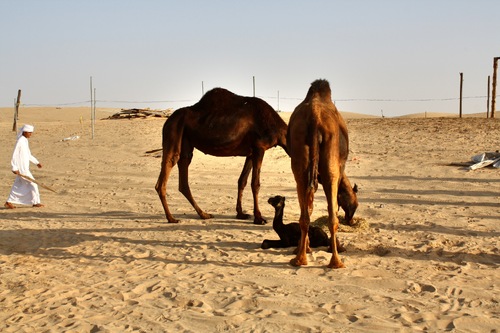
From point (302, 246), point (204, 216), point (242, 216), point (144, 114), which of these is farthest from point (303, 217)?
point (144, 114)

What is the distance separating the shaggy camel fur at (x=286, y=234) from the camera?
763 cm

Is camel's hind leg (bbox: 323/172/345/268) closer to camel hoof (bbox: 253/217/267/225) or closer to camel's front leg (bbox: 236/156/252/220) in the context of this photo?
camel hoof (bbox: 253/217/267/225)

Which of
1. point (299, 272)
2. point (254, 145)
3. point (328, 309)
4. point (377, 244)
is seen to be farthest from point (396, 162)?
point (328, 309)

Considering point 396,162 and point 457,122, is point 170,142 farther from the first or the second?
point 457,122

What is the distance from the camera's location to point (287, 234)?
771 cm

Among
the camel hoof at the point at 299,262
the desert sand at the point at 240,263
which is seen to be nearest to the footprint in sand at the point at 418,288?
the desert sand at the point at 240,263

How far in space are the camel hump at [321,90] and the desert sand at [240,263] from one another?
6.46ft

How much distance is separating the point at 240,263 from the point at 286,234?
0.95 m

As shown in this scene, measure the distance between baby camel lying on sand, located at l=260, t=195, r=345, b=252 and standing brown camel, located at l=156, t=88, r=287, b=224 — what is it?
6.47 ft

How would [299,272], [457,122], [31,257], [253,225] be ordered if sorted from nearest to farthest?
[299,272] < [31,257] < [253,225] < [457,122]

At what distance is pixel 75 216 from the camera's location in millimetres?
10672

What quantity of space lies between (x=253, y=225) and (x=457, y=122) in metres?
17.5

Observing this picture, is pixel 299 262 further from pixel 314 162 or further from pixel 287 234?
pixel 314 162

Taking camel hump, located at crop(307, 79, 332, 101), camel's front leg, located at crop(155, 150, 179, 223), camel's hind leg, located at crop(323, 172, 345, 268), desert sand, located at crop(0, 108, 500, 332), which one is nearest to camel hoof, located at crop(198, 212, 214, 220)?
desert sand, located at crop(0, 108, 500, 332)
